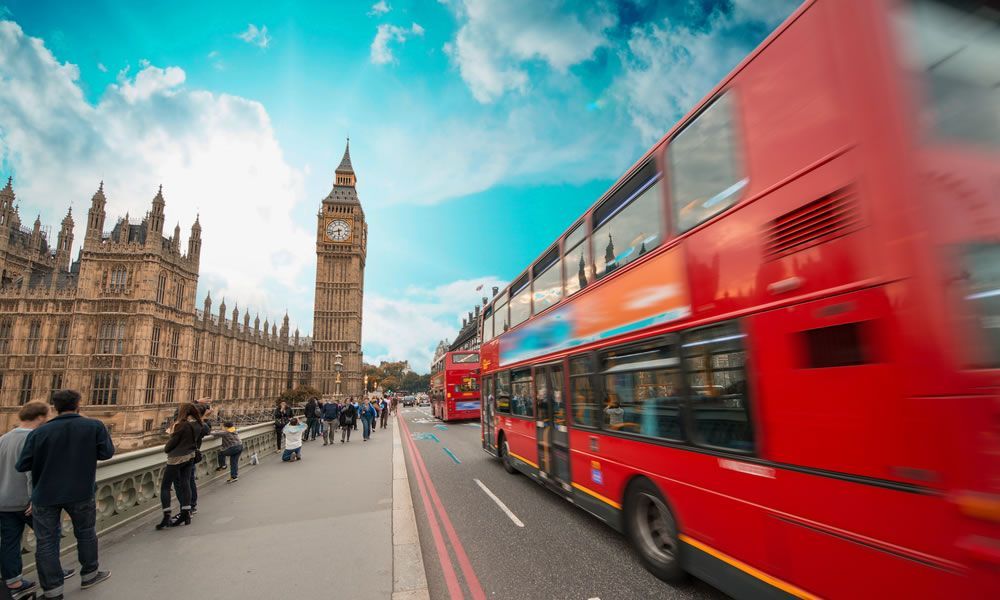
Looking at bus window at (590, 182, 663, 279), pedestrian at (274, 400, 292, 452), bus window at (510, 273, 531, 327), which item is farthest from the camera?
pedestrian at (274, 400, 292, 452)

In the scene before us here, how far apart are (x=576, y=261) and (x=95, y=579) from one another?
697 centimetres

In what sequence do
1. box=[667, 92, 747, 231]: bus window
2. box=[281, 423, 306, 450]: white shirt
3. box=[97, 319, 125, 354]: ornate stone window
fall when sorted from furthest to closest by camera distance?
1. box=[97, 319, 125, 354]: ornate stone window
2. box=[281, 423, 306, 450]: white shirt
3. box=[667, 92, 747, 231]: bus window

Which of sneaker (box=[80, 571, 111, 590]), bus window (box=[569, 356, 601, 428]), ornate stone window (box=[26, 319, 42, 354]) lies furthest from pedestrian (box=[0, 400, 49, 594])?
ornate stone window (box=[26, 319, 42, 354])

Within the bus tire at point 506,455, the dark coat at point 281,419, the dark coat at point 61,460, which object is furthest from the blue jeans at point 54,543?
the dark coat at point 281,419

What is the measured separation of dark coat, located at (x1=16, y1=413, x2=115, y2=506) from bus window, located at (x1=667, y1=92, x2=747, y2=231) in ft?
20.2

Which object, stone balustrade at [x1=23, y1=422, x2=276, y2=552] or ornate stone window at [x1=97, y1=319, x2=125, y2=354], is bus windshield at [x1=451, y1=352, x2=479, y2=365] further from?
ornate stone window at [x1=97, y1=319, x2=125, y2=354]

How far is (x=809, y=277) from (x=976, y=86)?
4.12ft

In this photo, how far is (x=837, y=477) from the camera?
2527 millimetres

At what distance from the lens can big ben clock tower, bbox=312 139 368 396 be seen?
7425 cm

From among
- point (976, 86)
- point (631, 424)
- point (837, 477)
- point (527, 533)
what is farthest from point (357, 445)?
point (976, 86)

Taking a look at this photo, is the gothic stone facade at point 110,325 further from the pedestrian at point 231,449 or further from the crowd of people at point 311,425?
the pedestrian at point 231,449

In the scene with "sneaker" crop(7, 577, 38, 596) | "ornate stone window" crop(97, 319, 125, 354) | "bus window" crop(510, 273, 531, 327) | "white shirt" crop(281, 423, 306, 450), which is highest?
"ornate stone window" crop(97, 319, 125, 354)

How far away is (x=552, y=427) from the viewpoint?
7.14 meters

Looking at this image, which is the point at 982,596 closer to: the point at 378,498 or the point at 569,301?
the point at 569,301
